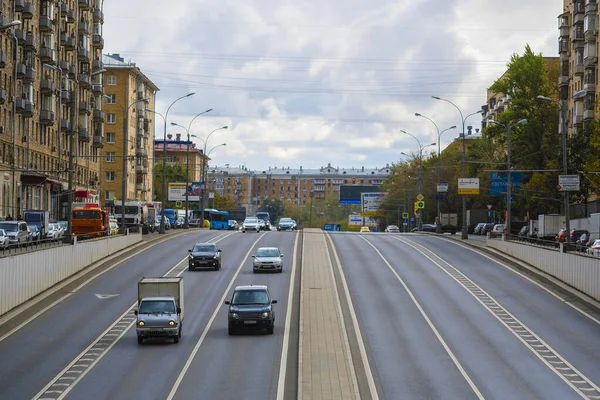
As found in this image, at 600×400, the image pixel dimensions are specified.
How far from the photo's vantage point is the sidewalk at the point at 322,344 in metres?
27.1

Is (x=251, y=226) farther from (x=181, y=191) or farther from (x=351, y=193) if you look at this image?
(x=351, y=193)

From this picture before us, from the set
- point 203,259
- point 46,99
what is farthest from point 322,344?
point 46,99

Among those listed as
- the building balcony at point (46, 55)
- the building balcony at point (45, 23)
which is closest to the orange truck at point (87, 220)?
the building balcony at point (46, 55)

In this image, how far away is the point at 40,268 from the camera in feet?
161

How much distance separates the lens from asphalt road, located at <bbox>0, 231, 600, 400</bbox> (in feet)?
95.9

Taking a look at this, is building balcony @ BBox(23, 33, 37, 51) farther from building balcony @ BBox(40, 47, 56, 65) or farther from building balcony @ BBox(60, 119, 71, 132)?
building balcony @ BBox(60, 119, 71, 132)

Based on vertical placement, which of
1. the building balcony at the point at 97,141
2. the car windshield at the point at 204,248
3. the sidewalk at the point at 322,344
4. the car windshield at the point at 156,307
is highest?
the building balcony at the point at 97,141

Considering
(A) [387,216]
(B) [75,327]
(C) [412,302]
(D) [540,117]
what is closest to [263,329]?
(B) [75,327]

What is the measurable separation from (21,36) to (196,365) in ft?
204

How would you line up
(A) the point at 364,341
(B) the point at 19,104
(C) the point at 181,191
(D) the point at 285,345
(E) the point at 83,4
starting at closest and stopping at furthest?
(D) the point at 285,345, (A) the point at 364,341, (B) the point at 19,104, (E) the point at 83,4, (C) the point at 181,191

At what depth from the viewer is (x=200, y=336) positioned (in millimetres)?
38406

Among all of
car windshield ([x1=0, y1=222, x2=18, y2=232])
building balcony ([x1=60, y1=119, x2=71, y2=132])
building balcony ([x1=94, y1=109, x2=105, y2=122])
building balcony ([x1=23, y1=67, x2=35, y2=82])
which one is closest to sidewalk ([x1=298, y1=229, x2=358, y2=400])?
car windshield ([x1=0, y1=222, x2=18, y2=232])

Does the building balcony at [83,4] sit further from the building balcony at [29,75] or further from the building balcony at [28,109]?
the building balcony at [28,109]

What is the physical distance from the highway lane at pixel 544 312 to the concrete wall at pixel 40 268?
2132 cm
